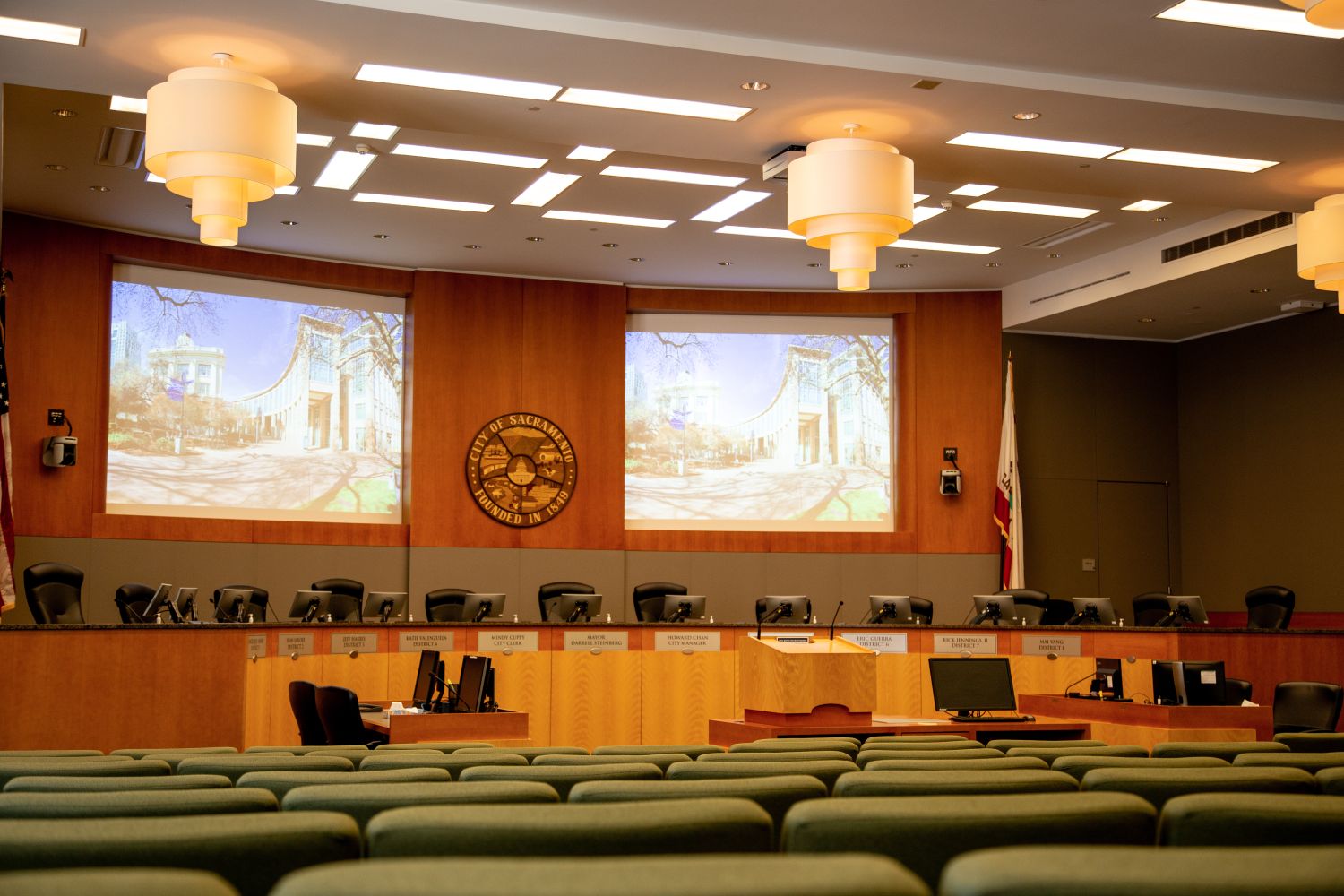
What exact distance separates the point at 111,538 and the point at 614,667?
5.85 meters

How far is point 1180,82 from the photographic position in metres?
8.26

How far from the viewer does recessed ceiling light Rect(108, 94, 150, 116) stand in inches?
373

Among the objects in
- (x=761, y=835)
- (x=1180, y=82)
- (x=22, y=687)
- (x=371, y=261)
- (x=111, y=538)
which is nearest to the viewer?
(x=761, y=835)

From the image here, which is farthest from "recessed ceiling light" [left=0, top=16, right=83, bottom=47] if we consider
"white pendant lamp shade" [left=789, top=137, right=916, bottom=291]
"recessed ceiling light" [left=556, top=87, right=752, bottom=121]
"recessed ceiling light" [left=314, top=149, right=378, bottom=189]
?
"white pendant lamp shade" [left=789, top=137, right=916, bottom=291]

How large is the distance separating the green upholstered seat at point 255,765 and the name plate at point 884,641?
280 inches

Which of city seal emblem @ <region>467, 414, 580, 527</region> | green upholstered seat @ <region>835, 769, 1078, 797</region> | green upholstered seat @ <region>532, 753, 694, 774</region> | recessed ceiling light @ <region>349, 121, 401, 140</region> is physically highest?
recessed ceiling light @ <region>349, 121, 401, 140</region>

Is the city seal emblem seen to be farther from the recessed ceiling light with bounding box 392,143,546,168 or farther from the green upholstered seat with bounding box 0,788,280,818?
the green upholstered seat with bounding box 0,788,280,818

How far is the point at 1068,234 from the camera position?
13359 mm

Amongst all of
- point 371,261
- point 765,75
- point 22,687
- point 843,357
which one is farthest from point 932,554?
point 22,687

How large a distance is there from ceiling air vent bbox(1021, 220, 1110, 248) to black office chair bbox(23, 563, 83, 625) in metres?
9.60

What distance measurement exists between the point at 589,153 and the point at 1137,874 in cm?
988

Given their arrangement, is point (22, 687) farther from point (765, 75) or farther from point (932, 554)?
point (932, 554)

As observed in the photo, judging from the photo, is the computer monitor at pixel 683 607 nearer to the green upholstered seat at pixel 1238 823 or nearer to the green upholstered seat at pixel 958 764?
the green upholstered seat at pixel 958 764

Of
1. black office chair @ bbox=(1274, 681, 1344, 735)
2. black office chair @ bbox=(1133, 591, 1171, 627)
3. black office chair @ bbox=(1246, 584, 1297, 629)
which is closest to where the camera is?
black office chair @ bbox=(1274, 681, 1344, 735)
